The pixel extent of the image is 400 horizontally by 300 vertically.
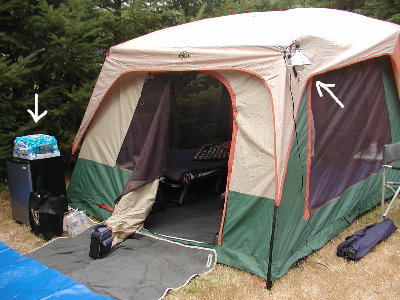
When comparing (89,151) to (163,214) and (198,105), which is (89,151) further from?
(198,105)

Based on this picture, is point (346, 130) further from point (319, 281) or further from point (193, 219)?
point (193, 219)

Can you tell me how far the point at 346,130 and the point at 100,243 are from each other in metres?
2.67

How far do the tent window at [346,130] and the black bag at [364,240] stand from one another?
1.39ft

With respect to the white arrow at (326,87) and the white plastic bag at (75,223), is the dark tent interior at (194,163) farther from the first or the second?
Answer: the white arrow at (326,87)

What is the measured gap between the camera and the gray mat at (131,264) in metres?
3.53

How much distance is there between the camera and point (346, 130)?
4.51 m

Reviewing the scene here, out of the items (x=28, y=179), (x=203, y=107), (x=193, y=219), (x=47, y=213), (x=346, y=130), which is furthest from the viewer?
(x=203, y=107)

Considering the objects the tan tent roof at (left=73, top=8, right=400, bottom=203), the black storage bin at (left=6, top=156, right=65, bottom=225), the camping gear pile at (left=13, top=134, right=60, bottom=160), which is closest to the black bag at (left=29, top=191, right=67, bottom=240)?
the black storage bin at (left=6, top=156, right=65, bottom=225)

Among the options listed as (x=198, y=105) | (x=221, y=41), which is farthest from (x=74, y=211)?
(x=198, y=105)

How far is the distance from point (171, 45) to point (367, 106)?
2.28 m

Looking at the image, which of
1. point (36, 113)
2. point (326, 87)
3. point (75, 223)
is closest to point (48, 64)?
point (36, 113)

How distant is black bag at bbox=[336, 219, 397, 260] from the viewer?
396cm

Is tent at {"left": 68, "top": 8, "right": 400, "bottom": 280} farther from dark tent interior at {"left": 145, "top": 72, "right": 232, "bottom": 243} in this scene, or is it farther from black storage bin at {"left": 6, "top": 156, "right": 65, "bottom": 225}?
black storage bin at {"left": 6, "top": 156, "right": 65, "bottom": 225}

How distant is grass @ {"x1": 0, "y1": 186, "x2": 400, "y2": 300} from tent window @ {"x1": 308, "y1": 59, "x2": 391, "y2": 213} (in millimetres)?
516
